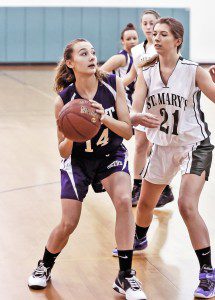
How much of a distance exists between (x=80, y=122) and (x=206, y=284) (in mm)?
1189

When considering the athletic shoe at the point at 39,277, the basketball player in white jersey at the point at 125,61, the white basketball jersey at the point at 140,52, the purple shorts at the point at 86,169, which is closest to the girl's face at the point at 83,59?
the purple shorts at the point at 86,169

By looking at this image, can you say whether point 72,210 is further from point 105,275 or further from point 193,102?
point 193,102

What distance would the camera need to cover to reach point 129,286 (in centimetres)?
407

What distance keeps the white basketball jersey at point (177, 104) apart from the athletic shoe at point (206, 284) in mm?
783

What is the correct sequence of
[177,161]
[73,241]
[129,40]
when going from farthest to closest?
[129,40], [73,241], [177,161]

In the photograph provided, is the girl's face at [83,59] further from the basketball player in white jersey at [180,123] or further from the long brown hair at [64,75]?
the basketball player in white jersey at [180,123]

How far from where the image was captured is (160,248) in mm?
5074

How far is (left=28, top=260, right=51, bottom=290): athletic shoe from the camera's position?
4227 millimetres

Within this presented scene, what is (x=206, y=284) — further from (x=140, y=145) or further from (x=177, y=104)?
(x=140, y=145)

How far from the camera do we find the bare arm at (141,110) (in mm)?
4133

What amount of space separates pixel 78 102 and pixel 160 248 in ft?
5.10

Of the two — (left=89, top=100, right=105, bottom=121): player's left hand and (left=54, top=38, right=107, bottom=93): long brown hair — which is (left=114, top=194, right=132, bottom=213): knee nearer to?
(left=89, top=100, right=105, bottom=121): player's left hand

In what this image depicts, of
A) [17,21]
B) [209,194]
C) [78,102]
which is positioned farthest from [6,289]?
[17,21]

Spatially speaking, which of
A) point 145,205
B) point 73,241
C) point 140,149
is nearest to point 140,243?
point 145,205
